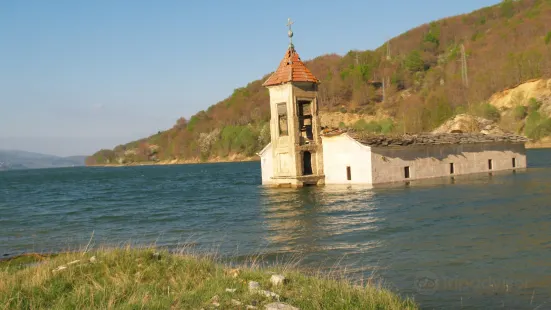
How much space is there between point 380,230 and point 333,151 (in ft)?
58.7

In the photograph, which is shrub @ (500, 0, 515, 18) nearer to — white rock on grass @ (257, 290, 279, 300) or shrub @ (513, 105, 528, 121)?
shrub @ (513, 105, 528, 121)

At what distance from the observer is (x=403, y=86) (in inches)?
5940

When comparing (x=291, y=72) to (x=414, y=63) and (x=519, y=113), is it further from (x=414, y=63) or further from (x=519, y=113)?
(x=414, y=63)

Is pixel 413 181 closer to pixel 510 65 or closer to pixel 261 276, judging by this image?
pixel 261 276

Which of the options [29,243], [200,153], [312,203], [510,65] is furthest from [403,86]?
[29,243]

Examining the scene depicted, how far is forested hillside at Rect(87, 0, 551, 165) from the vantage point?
374 ft

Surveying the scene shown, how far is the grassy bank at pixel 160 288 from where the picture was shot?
888 cm

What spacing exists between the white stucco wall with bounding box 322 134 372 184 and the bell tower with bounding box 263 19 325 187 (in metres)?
0.64

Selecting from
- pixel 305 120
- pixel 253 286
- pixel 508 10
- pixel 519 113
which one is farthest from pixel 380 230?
pixel 508 10

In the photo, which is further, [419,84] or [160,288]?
[419,84]

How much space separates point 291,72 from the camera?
126 feet

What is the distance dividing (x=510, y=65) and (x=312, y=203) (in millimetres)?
105903

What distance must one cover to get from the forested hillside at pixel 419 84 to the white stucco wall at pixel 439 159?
1939 inches

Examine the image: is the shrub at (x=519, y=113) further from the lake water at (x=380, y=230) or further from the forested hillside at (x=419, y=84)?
the lake water at (x=380, y=230)
